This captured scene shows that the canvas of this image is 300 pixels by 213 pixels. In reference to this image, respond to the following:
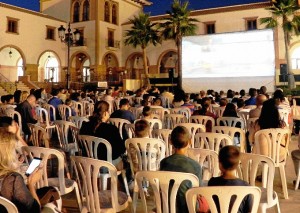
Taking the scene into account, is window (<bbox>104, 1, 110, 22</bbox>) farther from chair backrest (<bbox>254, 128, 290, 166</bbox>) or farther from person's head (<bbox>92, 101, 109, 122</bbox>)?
chair backrest (<bbox>254, 128, 290, 166</bbox>)

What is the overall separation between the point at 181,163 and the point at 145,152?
1151 mm

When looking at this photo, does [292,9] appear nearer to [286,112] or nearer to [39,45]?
[286,112]

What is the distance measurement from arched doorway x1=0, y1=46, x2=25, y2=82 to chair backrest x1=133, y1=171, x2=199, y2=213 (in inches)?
1017

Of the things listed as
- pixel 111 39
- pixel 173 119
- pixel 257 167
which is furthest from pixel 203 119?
pixel 111 39

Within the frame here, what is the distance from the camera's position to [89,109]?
33.7 ft

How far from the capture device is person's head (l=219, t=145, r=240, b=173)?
2451 mm

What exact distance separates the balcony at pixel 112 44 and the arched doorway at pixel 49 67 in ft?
15.5

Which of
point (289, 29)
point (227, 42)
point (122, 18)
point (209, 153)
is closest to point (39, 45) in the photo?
point (122, 18)

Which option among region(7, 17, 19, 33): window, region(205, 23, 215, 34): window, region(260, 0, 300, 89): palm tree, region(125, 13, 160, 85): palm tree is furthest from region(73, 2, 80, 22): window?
region(260, 0, 300, 89): palm tree

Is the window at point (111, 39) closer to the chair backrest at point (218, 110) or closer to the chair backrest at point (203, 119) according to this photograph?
the chair backrest at point (218, 110)

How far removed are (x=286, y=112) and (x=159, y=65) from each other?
937 inches

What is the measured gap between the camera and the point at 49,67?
29.7m

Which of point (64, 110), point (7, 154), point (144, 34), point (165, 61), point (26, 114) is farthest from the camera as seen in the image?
point (165, 61)

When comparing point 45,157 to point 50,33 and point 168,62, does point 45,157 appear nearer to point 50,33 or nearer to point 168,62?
point 50,33
